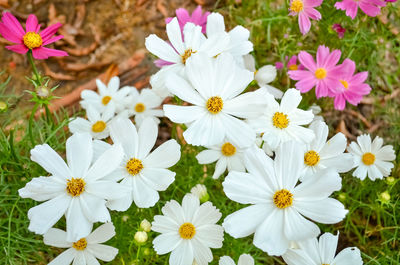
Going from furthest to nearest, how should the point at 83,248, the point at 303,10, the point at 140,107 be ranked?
the point at 140,107 < the point at 303,10 < the point at 83,248

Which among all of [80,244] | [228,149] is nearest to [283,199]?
[228,149]

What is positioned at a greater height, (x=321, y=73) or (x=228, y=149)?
(x=321, y=73)

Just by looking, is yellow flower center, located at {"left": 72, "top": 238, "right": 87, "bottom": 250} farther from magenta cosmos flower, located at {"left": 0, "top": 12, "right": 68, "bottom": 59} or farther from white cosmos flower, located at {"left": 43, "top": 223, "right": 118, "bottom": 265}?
magenta cosmos flower, located at {"left": 0, "top": 12, "right": 68, "bottom": 59}

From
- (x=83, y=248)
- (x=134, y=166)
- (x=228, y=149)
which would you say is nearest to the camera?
(x=134, y=166)

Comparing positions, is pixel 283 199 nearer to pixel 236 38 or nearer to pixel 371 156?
pixel 236 38

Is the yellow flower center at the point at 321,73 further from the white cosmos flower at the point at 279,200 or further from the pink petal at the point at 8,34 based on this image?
the pink petal at the point at 8,34

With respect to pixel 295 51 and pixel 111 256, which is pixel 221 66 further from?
pixel 295 51

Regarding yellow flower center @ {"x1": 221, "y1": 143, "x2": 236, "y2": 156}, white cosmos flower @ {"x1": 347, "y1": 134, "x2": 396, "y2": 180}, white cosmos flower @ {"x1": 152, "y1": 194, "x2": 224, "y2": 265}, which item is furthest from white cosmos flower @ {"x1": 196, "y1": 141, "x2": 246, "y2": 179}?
white cosmos flower @ {"x1": 347, "y1": 134, "x2": 396, "y2": 180}

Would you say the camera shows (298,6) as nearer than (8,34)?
No

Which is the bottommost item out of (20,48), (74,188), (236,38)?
(74,188)
